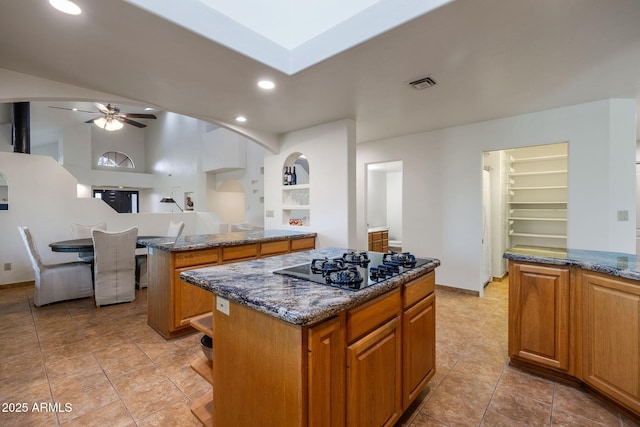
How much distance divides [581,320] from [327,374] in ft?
6.32

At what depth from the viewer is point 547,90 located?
9.45 feet

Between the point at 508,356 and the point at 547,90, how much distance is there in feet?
8.30

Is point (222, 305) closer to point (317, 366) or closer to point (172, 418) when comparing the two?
point (317, 366)

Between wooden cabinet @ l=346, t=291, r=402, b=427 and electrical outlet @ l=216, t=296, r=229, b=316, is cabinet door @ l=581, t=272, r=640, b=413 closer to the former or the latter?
wooden cabinet @ l=346, t=291, r=402, b=427

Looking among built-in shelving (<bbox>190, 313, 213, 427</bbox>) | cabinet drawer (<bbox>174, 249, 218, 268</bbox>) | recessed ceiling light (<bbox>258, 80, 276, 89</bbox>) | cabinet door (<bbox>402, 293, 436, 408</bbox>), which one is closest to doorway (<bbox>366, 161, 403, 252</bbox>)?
recessed ceiling light (<bbox>258, 80, 276, 89</bbox>)

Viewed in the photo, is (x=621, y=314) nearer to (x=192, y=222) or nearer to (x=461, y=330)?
(x=461, y=330)

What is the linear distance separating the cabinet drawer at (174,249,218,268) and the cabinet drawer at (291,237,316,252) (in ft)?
3.60

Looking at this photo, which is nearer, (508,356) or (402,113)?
(508,356)

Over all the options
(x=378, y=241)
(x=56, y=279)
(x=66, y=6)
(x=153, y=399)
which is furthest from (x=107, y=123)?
(x=378, y=241)

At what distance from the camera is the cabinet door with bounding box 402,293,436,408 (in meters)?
1.62

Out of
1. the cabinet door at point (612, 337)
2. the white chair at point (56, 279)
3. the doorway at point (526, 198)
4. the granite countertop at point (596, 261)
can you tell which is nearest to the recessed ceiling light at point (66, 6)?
the white chair at point (56, 279)

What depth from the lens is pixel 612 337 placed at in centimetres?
177

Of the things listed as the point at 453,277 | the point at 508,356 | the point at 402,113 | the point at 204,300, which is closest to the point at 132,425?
the point at 204,300

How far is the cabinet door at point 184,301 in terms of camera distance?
2.71 metres
